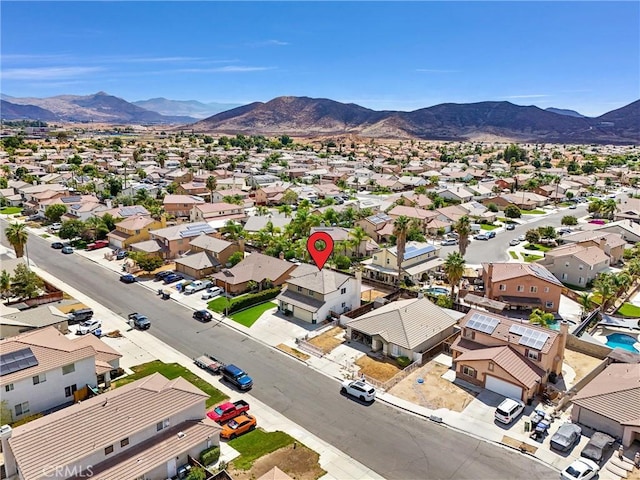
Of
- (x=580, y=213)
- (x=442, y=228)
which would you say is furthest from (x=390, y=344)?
(x=580, y=213)

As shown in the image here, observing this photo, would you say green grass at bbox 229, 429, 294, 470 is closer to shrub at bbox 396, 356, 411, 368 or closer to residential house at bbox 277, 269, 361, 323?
shrub at bbox 396, 356, 411, 368

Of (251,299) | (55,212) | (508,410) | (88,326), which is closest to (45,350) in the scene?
(88,326)

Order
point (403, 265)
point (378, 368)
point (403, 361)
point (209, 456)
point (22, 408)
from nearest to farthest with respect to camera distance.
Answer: point (209, 456)
point (22, 408)
point (378, 368)
point (403, 361)
point (403, 265)

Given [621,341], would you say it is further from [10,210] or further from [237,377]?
[10,210]

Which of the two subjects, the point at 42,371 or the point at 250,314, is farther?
the point at 250,314

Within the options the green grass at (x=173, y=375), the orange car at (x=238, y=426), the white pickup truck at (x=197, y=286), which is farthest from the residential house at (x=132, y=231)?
the orange car at (x=238, y=426)

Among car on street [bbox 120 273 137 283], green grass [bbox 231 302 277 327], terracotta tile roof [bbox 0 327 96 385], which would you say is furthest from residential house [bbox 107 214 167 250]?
terracotta tile roof [bbox 0 327 96 385]
